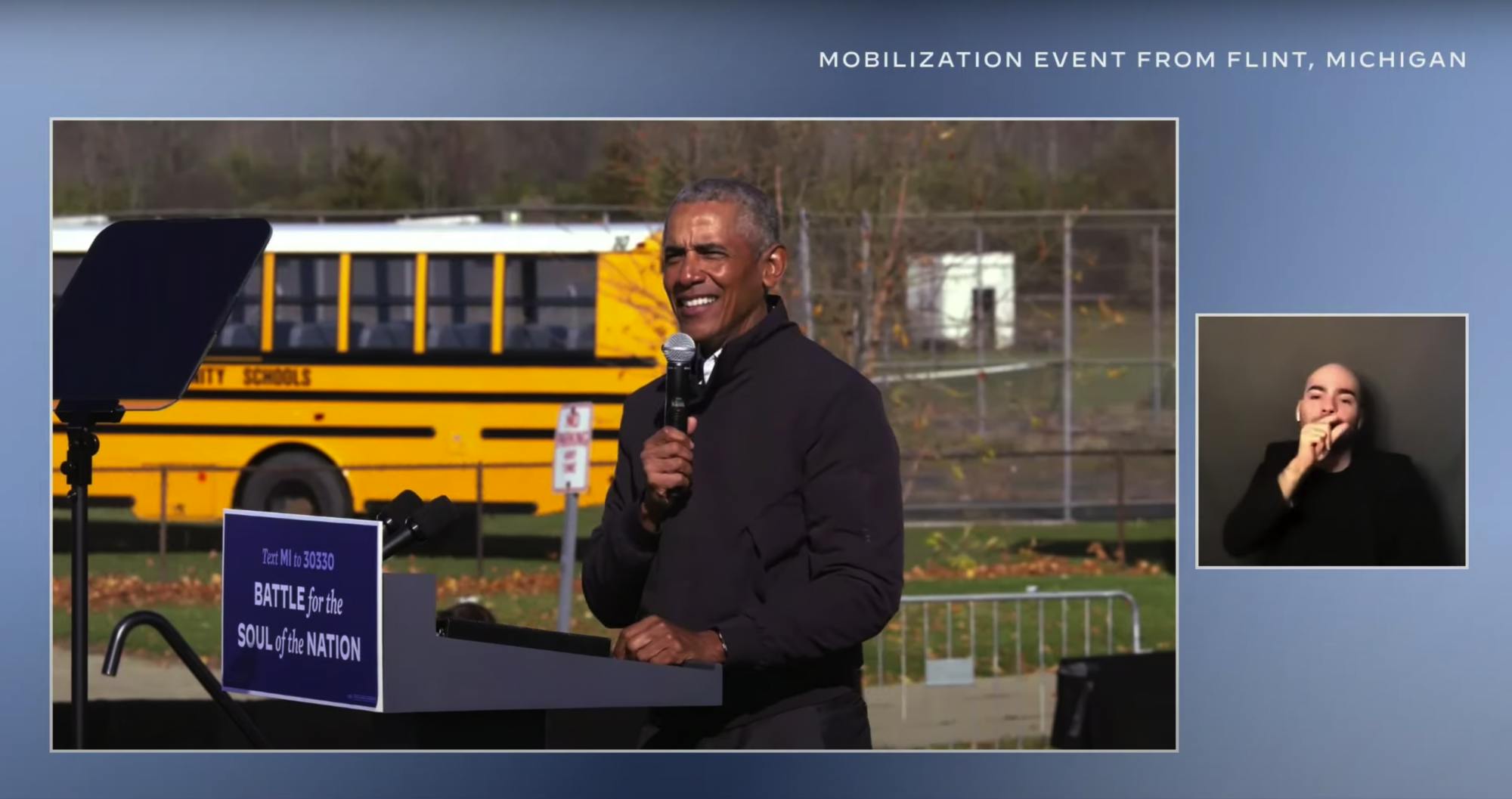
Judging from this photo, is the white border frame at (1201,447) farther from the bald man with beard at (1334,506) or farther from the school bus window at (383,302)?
the school bus window at (383,302)

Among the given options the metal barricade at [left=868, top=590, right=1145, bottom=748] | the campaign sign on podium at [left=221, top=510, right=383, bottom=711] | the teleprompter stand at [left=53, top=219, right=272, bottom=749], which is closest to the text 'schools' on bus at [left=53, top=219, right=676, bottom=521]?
the metal barricade at [left=868, top=590, right=1145, bottom=748]

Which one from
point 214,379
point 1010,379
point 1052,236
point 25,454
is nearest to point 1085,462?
point 1010,379

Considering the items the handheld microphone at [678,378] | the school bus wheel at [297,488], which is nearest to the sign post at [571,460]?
the handheld microphone at [678,378]

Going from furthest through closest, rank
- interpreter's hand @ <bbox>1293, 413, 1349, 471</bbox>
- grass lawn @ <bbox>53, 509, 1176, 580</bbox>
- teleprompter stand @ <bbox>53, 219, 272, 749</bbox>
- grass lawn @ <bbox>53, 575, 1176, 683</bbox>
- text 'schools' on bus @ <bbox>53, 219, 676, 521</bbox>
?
text 'schools' on bus @ <bbox>53, 219, 676, 521</bbox>
grass lawn @ <bbox>53, 509, 1176, 580</bbox>
grass lawn @ <bbox>53, 575, 1176, 683</bbox>
interpreter's hand @ <bbox>1293, 413, 1349, 471</bbox>
teleprompter stand @ <bbox>53, 219, 272, 749</bbox>

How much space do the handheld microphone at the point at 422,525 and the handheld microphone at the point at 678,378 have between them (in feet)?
1.57

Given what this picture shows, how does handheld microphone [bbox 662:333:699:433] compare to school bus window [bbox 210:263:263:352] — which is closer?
handheld microphone [bbox 662:333:699:433]

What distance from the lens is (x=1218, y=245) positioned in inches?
216

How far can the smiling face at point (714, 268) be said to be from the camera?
399 centimetres

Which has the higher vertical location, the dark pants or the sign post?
the sign post

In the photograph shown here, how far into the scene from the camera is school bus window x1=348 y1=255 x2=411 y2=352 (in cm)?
1301

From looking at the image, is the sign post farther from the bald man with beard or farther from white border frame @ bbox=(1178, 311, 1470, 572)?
the bald man with beard

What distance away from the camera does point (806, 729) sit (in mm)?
4027

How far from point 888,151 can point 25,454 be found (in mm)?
5399

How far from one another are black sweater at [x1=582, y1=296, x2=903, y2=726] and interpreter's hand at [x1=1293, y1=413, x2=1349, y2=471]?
2.06 meters
